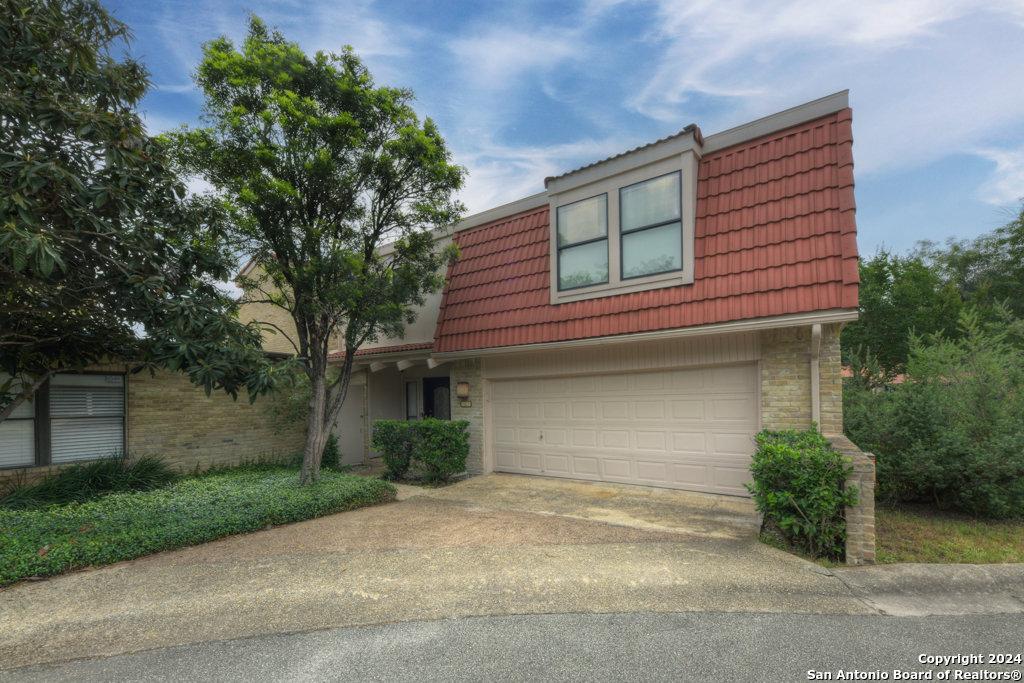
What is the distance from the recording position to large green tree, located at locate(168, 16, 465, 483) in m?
7.71

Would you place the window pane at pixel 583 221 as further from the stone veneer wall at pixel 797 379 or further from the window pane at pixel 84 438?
the window pane at pixel 84 438

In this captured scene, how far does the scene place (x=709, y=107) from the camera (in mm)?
12469

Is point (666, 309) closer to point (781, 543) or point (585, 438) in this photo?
point (585, 438)

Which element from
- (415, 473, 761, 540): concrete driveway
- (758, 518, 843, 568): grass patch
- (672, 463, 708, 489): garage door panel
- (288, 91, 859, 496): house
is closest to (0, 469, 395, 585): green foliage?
(415, 473, 761, 540): concrete driveway

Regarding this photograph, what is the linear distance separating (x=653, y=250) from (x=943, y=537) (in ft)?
17.6

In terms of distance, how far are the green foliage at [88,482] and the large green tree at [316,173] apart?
2852 millimetres

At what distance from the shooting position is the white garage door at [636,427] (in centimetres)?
771

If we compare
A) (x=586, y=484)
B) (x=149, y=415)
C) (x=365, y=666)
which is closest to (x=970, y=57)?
(x=586, y=484)

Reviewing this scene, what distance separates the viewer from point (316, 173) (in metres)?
7.78

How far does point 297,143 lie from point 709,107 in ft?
32.6

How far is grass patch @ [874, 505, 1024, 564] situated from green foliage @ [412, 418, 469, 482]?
21.8 feet

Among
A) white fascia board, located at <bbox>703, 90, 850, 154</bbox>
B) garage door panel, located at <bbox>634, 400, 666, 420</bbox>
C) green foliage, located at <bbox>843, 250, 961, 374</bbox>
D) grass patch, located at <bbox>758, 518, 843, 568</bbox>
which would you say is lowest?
grass patch, located at <bbox>758, 518, 843, 568</bbox>

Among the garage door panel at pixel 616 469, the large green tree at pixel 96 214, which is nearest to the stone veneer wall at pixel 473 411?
the garage door panel at pixel 616 469

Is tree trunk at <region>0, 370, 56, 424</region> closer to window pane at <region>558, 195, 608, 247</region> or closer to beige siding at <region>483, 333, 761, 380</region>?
beige siding at <region>483, 333, 761, 380</region>
